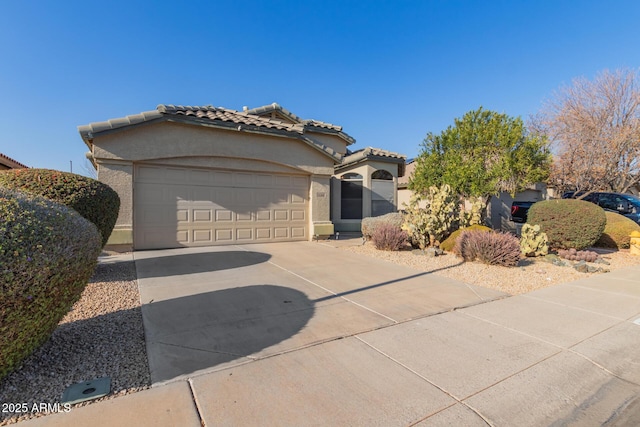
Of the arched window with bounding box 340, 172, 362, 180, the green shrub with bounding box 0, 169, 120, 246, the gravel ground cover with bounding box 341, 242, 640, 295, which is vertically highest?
the arched window with bounding box 340, 172, 362, 180

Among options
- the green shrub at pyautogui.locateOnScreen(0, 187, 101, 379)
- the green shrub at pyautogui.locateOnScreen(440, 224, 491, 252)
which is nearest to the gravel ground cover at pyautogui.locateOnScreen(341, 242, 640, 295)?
the green shrub at pyautogui.locateOnScreen(440, 224, 491, 252)

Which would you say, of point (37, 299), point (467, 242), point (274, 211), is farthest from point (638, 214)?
point (37, 299)

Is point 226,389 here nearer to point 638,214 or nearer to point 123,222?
point 123,222

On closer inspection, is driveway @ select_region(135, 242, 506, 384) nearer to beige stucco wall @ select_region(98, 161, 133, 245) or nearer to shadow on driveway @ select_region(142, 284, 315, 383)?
shadow on driveway @ select_region(142, 284, 315, 383)

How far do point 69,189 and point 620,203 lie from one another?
20246 millimetres

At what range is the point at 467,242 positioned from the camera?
8.48 meters

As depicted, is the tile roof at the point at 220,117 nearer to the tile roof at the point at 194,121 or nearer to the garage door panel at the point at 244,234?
the tile roof at the point at 194,121

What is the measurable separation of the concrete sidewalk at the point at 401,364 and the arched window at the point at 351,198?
879cm

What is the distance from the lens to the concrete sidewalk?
99.7 inches

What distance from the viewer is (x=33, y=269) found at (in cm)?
242

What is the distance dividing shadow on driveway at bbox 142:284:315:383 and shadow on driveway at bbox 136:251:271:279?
1.91m

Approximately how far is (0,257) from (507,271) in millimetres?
8629

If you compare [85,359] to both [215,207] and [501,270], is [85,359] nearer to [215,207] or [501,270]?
[215,207]

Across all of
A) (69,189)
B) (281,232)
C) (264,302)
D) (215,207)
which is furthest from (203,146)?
(264,302)
